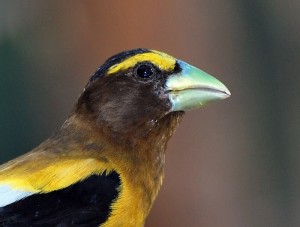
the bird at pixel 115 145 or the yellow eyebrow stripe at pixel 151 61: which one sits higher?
the yellow eyebrow stripe at pixel 151 61

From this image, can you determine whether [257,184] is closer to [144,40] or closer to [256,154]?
[256,154]

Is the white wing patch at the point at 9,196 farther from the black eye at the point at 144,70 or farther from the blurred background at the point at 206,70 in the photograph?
the blurred background at the point at 206,70

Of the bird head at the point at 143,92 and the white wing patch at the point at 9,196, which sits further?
the bird head at the point at 143,92

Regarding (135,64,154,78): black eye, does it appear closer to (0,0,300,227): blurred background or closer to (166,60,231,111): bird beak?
(166,60,231,111): bird beak

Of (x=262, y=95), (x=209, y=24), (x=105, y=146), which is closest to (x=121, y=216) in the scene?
(x=105, y=146)

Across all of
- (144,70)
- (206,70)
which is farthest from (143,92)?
(206,70)

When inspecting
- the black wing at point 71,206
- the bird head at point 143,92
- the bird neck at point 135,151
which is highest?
the bird head at point 143,92

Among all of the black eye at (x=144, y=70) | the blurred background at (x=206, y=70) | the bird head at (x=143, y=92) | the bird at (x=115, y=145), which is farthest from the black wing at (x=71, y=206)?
the blurred background at (x=206, y=70)

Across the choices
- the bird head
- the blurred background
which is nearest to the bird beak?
the bird head
